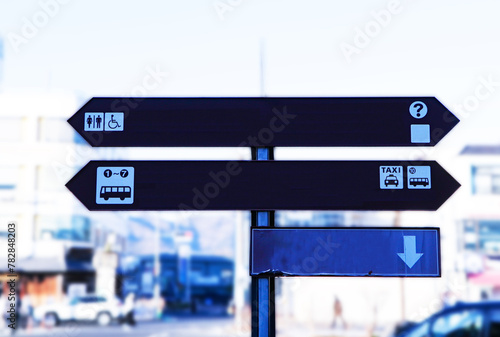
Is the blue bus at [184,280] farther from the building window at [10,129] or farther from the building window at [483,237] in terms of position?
the building window at [483,237]

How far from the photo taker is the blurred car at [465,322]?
361 inches

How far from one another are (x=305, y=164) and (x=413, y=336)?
23.9 feet

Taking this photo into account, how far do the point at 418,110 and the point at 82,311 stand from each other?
3045cm

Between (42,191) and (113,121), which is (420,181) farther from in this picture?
(42,191)

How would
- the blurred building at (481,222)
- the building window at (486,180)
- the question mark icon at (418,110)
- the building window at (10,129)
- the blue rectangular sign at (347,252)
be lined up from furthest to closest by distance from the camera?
1. the building window at (10,129)
2. the building window at (486,180)
3. the blurred building at (481,222)
4. the question mark icon at (418,110)
5. the blue rectangular sign at (347,252)

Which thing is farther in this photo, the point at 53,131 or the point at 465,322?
the point at 53,131

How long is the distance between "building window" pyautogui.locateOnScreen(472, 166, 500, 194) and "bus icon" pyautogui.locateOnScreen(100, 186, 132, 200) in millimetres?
36172

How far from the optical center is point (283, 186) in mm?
3922

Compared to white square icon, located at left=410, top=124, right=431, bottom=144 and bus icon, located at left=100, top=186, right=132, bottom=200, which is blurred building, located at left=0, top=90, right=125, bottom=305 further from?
white square icon, located at left=410, top=124, right=431, bottom=144

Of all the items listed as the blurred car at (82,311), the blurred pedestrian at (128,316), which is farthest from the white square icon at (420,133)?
the blurred pedestrian at (128,316)

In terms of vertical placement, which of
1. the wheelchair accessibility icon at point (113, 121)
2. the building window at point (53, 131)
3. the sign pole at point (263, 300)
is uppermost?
the building window at point (53, 131)

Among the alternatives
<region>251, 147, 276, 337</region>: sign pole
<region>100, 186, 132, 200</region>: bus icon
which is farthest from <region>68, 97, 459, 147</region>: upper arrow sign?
<region>251, 147, 276, 337</region>: sign pole

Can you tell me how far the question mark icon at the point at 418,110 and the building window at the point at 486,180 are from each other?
116ft

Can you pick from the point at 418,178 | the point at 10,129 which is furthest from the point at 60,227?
the point at 418,178
